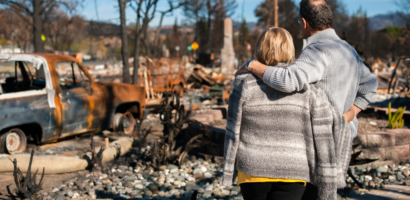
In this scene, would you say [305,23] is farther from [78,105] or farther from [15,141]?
[15,141]

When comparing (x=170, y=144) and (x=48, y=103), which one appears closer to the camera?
(x=170, y=144)

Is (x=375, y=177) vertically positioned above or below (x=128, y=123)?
below

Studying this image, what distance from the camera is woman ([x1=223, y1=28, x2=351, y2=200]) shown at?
1762 millimetres

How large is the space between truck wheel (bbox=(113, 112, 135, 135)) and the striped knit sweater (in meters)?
5.55

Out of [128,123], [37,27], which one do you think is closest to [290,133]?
[128,123]

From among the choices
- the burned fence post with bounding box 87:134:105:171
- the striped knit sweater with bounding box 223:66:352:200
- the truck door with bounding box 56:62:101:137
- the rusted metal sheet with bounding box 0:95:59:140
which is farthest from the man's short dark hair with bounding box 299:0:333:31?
the truck door with bounding box 56:62:101:137

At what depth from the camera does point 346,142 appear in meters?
1.90

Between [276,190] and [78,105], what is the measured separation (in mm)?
4768

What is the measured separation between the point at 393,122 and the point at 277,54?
177 inches

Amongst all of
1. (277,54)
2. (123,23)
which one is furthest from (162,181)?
(123,23)

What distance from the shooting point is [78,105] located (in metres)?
5.83

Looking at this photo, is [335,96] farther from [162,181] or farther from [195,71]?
[195,71]

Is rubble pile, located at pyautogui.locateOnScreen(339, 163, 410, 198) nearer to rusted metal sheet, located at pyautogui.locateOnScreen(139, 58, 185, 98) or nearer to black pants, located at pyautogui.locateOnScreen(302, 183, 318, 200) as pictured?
black pants, located at pyautogui.locateOnScreen(302, 183, 318, 200)

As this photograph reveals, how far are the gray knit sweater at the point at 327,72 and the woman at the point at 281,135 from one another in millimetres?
77
